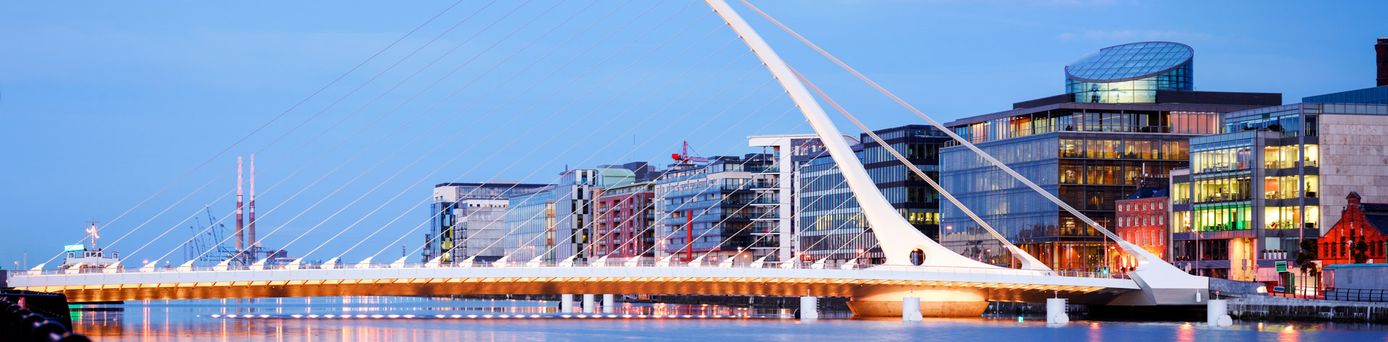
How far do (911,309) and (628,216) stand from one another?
115 meters

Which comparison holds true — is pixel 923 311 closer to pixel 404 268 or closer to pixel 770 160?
pixel 404 268

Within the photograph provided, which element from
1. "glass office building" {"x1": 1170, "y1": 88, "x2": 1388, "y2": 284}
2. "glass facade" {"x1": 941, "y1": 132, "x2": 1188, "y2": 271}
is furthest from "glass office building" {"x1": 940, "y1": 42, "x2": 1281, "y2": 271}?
"glass office building" {"x1": 1170, "y1": 88, "x2": 1388, "y2": 284}

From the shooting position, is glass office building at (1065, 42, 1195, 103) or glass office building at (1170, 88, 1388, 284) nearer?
glass office building at (1170, 88, 1388, 284)

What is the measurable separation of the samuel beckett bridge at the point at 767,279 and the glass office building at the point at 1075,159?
36.8 m

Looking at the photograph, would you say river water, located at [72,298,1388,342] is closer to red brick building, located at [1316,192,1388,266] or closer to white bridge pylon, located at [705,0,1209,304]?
white bridge pylon, located at [705,0,1209,304]

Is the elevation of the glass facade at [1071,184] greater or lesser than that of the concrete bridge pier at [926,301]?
greater

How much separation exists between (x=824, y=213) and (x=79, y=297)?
271 ft

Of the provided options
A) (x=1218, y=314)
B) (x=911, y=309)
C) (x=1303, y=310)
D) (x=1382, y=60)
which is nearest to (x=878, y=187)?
(x=1382, y=60)

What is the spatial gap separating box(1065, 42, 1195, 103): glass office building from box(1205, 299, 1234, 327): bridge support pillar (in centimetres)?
5499

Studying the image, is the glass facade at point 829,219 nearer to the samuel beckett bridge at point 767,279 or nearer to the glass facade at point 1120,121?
the glass facade at point 1120,121

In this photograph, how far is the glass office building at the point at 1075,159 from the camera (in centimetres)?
12038

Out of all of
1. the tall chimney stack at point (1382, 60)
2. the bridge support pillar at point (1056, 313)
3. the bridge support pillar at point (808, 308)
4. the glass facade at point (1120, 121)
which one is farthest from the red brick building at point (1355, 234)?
the tall chimney stack at point (1382, 60)

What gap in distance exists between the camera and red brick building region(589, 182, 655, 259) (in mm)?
184500

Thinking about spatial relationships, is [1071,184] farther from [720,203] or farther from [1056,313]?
[720,203]
